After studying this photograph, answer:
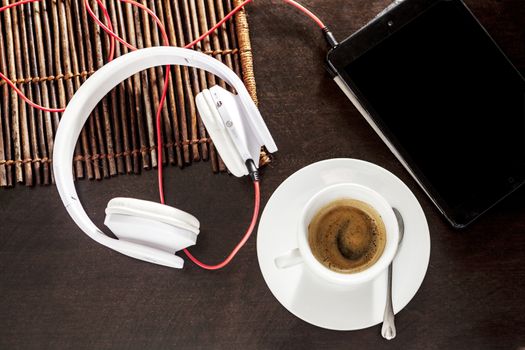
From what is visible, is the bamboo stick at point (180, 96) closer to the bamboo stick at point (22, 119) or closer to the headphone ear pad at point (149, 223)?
the headphone ear pad at point (149, 223)

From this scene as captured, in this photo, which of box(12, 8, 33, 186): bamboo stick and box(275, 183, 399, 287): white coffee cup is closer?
box(275, 183, 399, 287): white coffee cup

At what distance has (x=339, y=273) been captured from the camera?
66cm

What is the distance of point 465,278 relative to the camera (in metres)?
0.71

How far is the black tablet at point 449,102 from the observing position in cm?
67

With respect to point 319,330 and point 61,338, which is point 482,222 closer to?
point 319,330

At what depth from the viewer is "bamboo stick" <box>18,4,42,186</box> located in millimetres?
735

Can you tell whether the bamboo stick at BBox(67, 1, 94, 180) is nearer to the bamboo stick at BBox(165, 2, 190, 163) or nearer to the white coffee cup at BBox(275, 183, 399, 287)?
the bamboo stick at BBox(165, 2, 190, 163)

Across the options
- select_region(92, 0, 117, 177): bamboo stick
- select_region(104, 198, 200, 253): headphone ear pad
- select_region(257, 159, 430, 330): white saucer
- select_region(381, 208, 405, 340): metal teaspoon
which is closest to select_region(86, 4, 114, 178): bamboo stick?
select_region(92, 0, 117, 177): bamboo stick

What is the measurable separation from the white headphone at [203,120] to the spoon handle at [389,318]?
0.22m

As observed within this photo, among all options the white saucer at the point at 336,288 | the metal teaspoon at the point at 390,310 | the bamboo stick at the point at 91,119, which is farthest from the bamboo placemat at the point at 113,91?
the metal teaspoon at the point at 390,310

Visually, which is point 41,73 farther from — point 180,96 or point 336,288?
point 336,288

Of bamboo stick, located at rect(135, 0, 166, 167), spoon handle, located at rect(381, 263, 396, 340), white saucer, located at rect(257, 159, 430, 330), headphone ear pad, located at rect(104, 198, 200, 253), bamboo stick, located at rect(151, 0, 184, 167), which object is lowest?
spoon handle, located at rect(381, 263, 396, 340)

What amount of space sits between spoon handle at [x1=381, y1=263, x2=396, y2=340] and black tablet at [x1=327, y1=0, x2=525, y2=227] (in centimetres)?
12

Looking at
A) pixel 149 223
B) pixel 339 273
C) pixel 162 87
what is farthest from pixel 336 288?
pixel 162 87
